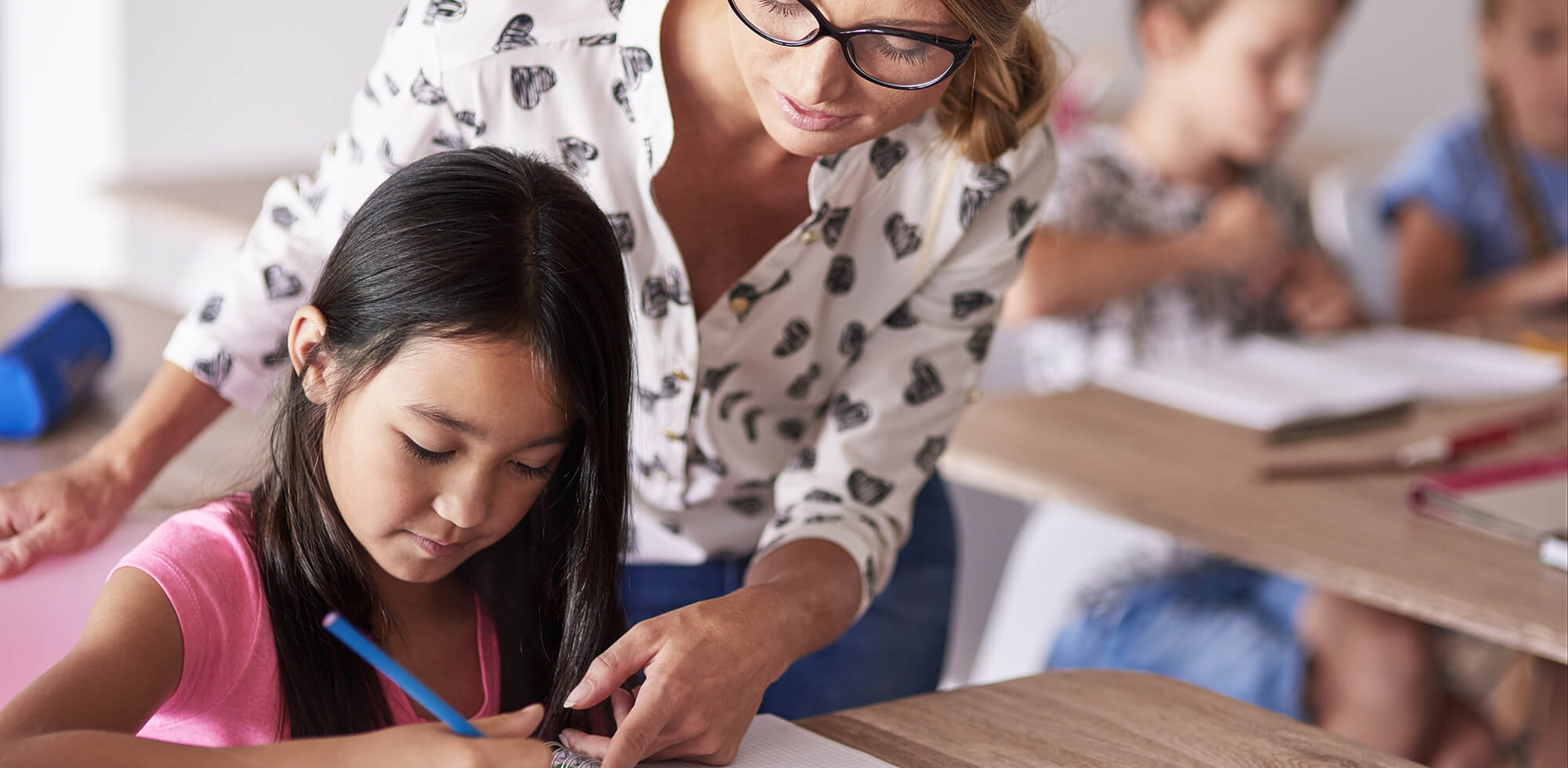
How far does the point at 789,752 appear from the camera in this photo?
0.79 metres

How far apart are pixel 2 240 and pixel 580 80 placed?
2953 millimetres

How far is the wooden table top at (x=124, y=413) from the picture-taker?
1.03m

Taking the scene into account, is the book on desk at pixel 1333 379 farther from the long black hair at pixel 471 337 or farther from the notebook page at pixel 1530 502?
the long black hair at pixel 471 337

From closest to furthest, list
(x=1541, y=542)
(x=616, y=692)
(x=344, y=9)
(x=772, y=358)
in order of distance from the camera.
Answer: (x=616, y=692) < (x=772, y=358) < (x=1541, y=542) < (x=344, y=9)

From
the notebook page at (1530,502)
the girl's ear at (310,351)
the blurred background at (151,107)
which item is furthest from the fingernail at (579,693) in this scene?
the blurred background at (151,107)

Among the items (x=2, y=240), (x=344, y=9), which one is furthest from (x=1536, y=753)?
(x=2, y=240)

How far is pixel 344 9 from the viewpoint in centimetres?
316

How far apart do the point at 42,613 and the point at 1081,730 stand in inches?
24.4

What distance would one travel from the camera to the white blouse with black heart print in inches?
→ 35.9

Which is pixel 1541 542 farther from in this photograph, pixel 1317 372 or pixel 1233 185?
pixel 1233 185

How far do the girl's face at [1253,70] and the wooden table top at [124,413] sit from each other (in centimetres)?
125

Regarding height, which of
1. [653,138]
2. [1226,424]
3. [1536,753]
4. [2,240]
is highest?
[653,138]

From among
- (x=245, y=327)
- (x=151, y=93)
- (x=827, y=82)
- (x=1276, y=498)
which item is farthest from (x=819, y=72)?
(x=151, y=93)

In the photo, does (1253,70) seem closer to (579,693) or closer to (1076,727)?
(1076,727)
